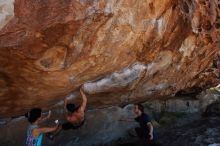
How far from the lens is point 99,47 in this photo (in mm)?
6754

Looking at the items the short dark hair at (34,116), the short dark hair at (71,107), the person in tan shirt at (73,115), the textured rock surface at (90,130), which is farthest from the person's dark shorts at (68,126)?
the short dark hair at (34,116)

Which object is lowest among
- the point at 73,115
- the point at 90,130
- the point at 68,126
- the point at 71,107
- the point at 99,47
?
the point at 90,130

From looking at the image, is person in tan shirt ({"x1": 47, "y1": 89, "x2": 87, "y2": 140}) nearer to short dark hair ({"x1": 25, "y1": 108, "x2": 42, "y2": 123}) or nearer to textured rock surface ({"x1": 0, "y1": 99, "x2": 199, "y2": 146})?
textured rock surface ({"x1": 0, "y1": 99, "x2": 199, "y2": 146})

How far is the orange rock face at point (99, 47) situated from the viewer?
5.93 metres

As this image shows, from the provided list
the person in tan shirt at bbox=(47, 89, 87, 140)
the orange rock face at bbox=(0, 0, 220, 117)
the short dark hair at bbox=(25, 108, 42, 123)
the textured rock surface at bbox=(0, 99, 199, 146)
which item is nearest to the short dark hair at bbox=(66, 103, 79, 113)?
the person in tan shirt at bbox=(47, 89, 87, 140)

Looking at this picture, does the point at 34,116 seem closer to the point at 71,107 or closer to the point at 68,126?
the point at 71,107

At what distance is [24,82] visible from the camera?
686cm

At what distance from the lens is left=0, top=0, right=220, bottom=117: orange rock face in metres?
5.93

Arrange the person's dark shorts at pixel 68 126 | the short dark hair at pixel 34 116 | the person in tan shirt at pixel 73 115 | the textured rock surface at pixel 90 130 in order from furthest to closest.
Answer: the person's dark shorts at pixel 68 126 < the textured rock surface at pixel 90 130 < the person in tan shirt at pixel 73 115 < the short dark hair at pixel 34 116

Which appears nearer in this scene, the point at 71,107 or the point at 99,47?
the point at 99,47

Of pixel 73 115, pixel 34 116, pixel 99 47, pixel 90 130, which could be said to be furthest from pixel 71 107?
pixel 99 47

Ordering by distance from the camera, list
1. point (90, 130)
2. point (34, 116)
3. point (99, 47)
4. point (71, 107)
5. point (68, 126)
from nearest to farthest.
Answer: point (99, 47) → point (34, 116) → point (71, 107) → point (68, 126) → point (90, 130)

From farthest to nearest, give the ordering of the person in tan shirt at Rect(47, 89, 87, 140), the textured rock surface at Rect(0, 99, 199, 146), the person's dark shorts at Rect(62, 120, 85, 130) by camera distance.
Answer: the person's dark shorts at Rect(62, 120, 85, 130)
the textured rock surface at Rect(0, 99, 199, 146)
the person in tan shirt at Rect(47, 89, 87, 140)

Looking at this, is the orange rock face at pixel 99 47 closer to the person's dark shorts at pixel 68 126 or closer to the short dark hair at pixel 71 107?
the short dark hair at pixel 71 107
